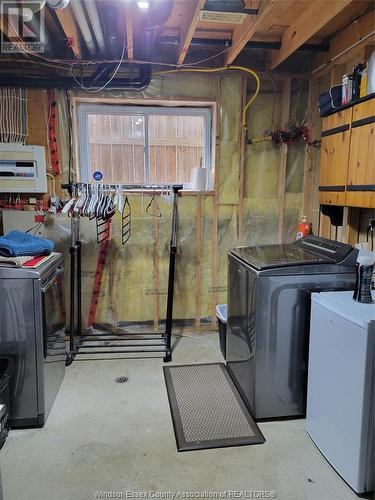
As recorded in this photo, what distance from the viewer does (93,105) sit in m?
3.34

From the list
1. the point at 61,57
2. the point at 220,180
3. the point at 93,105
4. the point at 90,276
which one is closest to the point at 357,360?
the point at 220,180

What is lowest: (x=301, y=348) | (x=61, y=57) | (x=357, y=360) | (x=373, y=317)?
(x=301, y=348)

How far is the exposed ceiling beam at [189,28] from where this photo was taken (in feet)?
7.39

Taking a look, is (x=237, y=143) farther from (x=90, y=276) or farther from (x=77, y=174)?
(x=90, y=276)

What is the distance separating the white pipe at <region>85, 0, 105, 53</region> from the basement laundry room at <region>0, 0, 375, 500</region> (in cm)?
2

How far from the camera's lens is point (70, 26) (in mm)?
2477

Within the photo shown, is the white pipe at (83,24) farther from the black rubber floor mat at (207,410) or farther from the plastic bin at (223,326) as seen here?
the black rubber floor mat at (207,410)

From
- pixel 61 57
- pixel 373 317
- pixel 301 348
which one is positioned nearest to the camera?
pixel 373 317

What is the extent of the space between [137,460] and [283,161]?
2827 millimetres

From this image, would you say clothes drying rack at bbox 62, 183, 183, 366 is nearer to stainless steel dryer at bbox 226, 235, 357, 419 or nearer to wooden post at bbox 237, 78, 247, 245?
wooden post at bbox 237, 78, 247, 245

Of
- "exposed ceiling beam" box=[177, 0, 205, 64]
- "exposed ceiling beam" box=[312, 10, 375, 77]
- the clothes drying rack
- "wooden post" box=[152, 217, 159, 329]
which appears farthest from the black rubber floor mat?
"exposed ceiling beam" box=[312, 10, 375, 77]

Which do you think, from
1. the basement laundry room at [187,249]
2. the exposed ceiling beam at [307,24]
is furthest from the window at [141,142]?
the exposed ceiling beam at [307,24]

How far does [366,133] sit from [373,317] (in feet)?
4.23

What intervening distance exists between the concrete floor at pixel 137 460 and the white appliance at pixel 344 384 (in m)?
0.12
